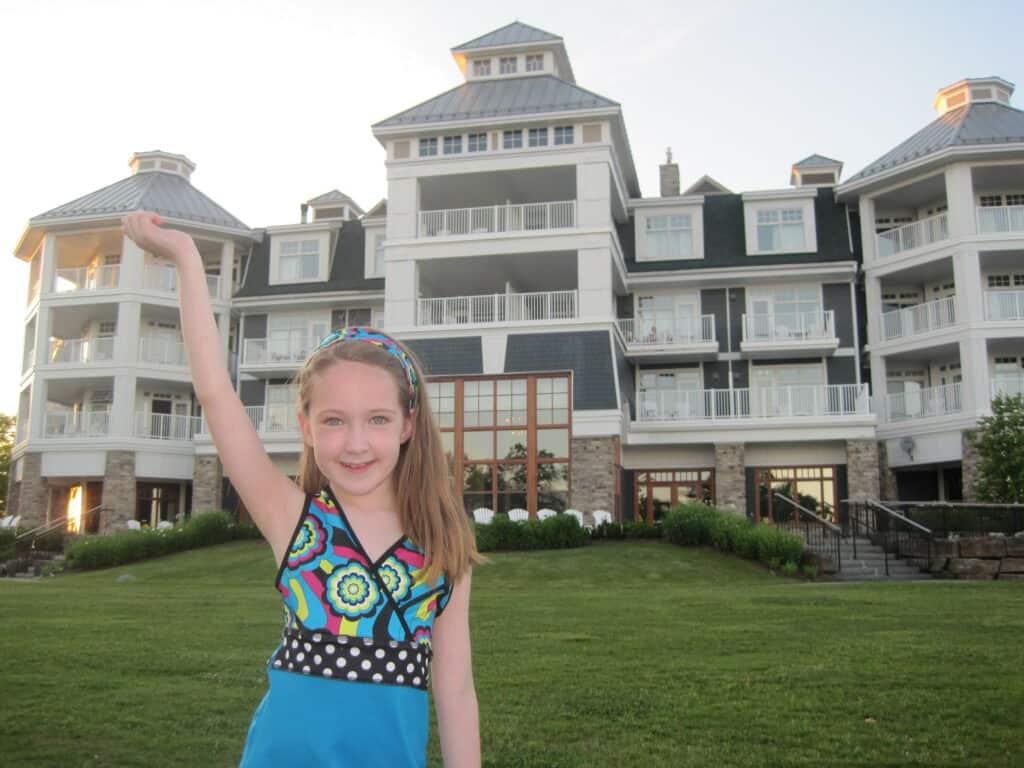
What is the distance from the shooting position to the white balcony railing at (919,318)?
101 ft

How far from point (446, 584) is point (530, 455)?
87.2 ft

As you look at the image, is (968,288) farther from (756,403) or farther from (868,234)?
(756,403)

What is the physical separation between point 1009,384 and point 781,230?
8.97 metres

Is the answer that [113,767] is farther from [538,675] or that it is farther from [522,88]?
[522,88]

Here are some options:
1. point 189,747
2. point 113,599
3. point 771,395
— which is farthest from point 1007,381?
point 189,747

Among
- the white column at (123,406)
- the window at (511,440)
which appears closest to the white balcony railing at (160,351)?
the white column at (123,406)

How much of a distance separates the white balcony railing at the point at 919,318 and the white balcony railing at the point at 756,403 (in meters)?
2.31

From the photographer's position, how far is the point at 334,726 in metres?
2.32

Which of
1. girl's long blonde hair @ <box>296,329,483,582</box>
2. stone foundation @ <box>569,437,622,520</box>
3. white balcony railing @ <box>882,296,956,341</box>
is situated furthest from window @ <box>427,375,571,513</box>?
girl's long blonde hair @ <box>296,329,483,582</box>

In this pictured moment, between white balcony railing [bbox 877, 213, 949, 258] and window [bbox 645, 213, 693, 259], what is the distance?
20.6 feet

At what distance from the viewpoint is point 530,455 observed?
2914 centimetres

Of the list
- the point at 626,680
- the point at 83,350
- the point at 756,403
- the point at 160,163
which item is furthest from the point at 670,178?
the point at 626,680

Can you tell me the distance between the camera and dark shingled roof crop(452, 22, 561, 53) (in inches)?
1342

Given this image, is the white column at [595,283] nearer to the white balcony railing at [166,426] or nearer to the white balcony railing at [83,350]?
the white balcony railing at [166,426]
